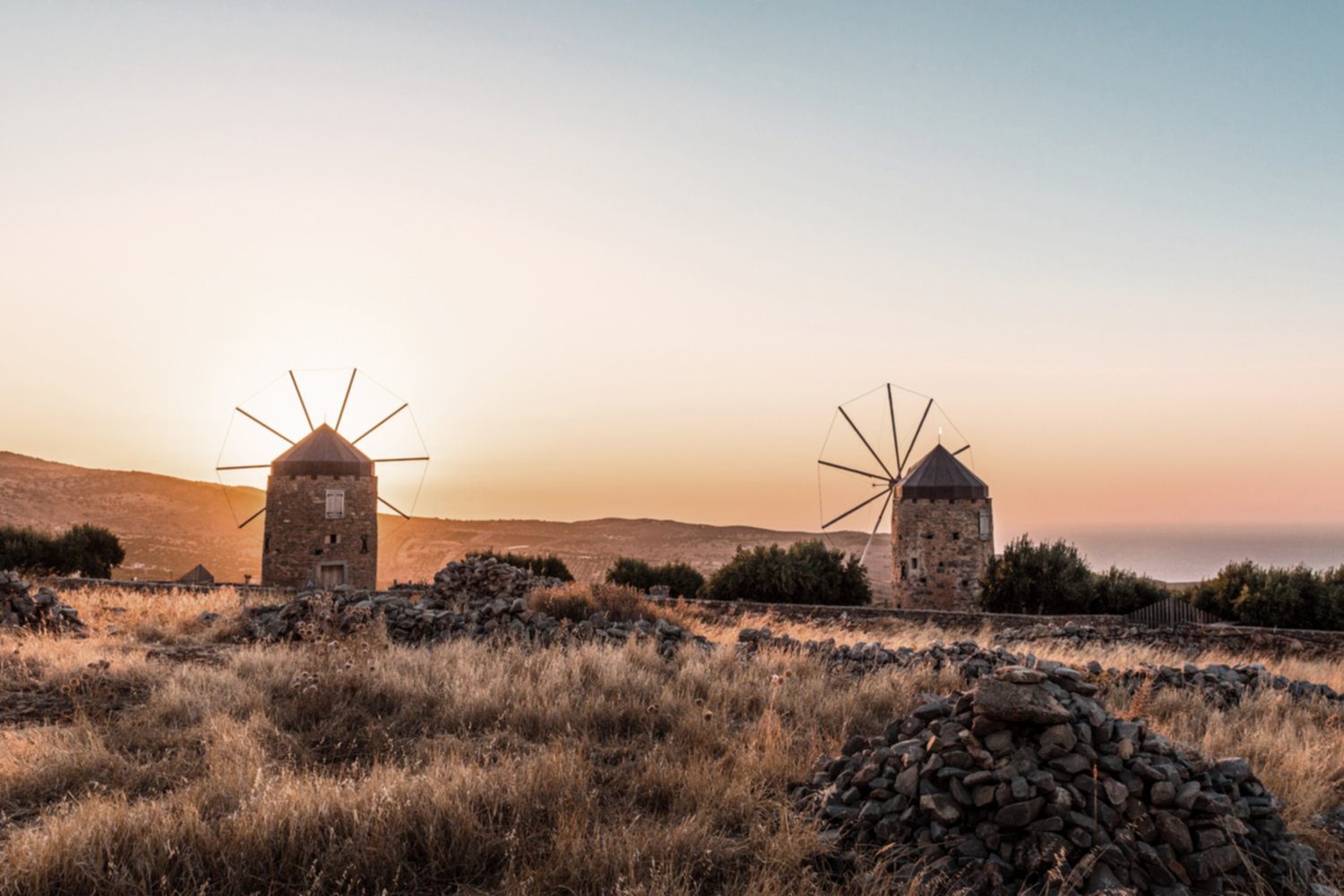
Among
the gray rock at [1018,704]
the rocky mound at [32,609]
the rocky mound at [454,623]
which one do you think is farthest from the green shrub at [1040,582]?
the rocky mound at [32,609]

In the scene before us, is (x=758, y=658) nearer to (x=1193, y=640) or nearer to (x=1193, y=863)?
(x=1193, y=863)

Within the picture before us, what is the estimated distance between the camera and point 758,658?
400 inches

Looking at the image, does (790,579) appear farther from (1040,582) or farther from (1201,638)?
(1201,638)

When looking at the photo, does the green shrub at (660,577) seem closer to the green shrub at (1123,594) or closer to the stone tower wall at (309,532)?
the stone tower wall at (309,532)

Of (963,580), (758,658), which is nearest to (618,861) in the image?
(758,658)

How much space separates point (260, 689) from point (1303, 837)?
8.52 m

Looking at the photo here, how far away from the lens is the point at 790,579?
1000 inches

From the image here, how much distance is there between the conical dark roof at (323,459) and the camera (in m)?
28.5

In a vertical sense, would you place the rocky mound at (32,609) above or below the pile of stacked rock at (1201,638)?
above

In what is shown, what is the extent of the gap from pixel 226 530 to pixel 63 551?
5160cm

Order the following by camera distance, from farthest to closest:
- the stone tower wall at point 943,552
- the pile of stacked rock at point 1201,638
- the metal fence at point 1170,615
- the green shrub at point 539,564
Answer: the green shrub at point 539,564, the stone tower wall at point 943,552, the metal fence at point 1170,615, the pile of stacked rock at point 1201,638

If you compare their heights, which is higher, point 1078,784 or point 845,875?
point 1078,784

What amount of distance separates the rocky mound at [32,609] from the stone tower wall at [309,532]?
1412cm

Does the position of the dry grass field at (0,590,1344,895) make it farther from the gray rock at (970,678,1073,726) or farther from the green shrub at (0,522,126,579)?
the green shrub at (0,522,126,579)
